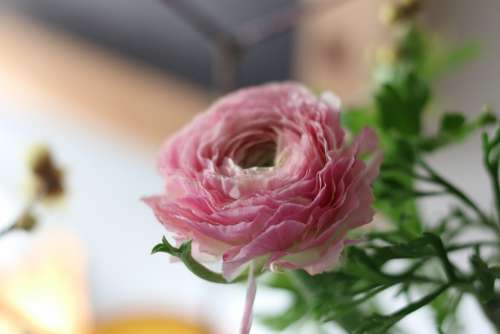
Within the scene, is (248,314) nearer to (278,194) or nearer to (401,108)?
(278,194)

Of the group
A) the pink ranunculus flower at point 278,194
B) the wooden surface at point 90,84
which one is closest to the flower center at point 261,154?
the pink ranunculus flower at point 278,194

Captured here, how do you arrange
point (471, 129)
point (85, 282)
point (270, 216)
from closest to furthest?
point (270, 216) → point (471, 129) → point (85, 282)

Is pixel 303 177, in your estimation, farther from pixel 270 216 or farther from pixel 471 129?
pixel 471 129

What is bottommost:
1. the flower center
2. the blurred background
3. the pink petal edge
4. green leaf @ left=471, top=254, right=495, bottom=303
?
the pink petal edge

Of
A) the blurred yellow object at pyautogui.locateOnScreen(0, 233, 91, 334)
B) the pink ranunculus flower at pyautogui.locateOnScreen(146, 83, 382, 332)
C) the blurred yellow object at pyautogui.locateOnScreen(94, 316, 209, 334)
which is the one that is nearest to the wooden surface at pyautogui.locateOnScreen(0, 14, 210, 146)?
the blurred yellow object at pyautogui.locateOnScreen(0, 233, 91, 334)

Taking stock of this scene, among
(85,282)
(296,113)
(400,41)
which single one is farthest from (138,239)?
(296,113)

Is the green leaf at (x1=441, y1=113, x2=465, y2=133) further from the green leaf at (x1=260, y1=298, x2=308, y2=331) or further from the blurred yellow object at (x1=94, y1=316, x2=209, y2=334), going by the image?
the blurred yellow object at (x1=94, y1=316, x2=209, y2=334)

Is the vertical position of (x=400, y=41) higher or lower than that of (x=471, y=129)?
higher
